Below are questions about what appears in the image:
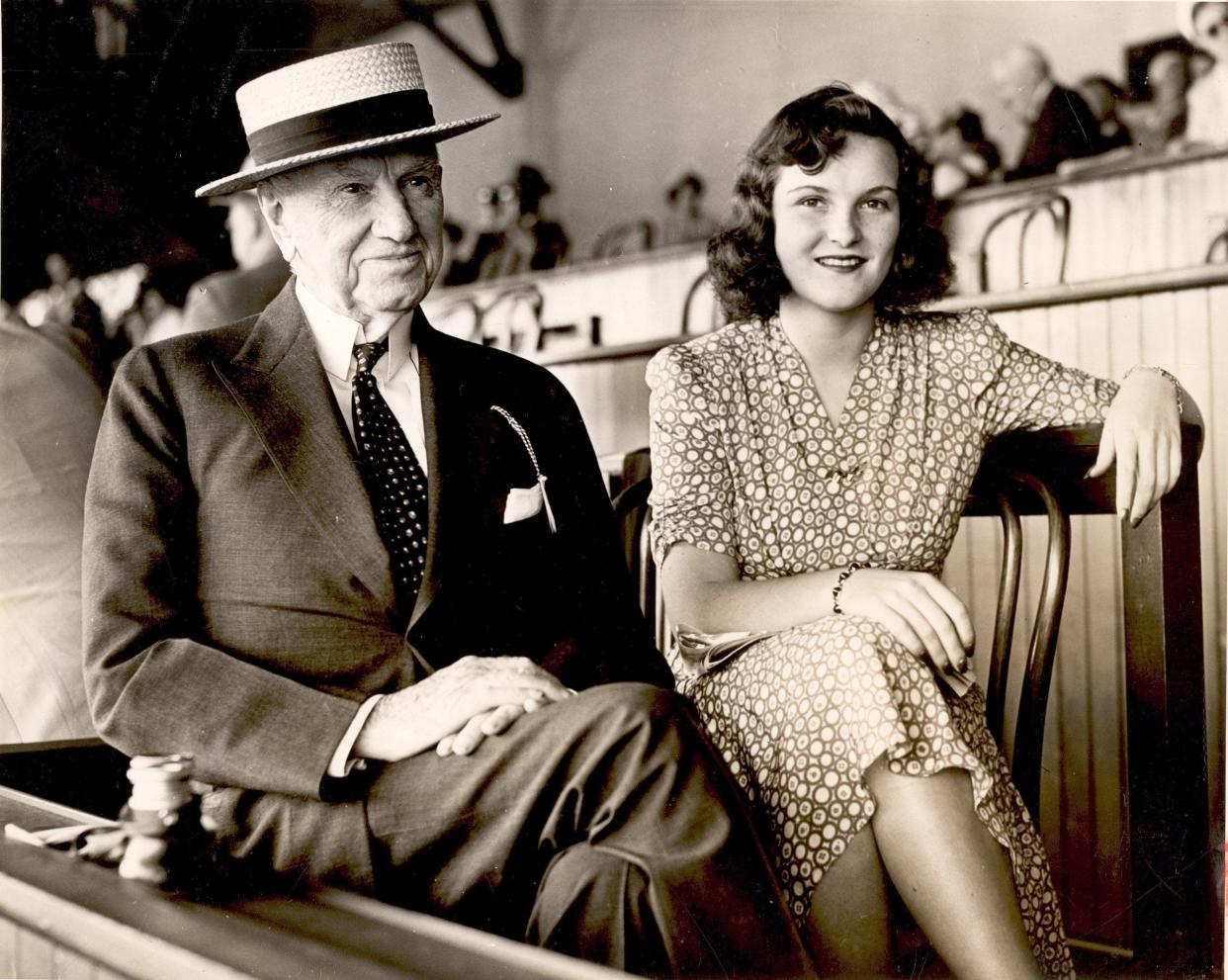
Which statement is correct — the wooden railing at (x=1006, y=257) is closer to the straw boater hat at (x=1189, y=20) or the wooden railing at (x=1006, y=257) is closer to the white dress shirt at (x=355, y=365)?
the straw boater hat at (x=1189, y=20)

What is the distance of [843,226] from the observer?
4.82ft

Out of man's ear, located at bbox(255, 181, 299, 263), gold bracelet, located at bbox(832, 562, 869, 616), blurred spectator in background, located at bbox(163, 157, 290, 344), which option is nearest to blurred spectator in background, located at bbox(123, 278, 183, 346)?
blurred spectator in background, located at bbox(163, 157, 290, 344)

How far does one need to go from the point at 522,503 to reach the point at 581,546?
93 mm

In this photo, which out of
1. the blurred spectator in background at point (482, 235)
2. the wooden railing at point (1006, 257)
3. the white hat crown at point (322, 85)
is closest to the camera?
the white hat crown at point (322, 85)

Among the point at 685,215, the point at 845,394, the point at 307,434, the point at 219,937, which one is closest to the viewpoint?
the point at 219,937

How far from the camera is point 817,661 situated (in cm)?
112

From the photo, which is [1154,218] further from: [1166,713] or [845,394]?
[1166,713]

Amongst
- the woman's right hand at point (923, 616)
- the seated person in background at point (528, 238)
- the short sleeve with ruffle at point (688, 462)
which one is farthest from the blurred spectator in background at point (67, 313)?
the woman's right hand at point (923, 616)

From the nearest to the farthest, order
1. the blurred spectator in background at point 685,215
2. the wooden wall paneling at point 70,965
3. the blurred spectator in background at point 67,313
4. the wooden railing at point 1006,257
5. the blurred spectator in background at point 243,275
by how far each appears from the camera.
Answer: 1. the wooden wall paneling at point 70,965
2. the blurred spectator in background at point 243,275
3. the wooden railing at point 1006,257
4. the blurred spectator in background at point 67,313
5. the blurred spectator in background at point 685,215

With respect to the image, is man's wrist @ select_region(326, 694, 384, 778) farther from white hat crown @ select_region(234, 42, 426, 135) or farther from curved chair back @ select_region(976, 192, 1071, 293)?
curved chair back @ select_region(976, 192, 1071, 293)

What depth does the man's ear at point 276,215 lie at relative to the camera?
4.13ft

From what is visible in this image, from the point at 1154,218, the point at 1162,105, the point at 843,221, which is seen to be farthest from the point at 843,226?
the point at 1154,218

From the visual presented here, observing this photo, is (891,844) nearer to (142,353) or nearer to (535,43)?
(142,353)

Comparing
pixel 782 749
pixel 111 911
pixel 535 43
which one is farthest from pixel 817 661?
pixel 535 43
